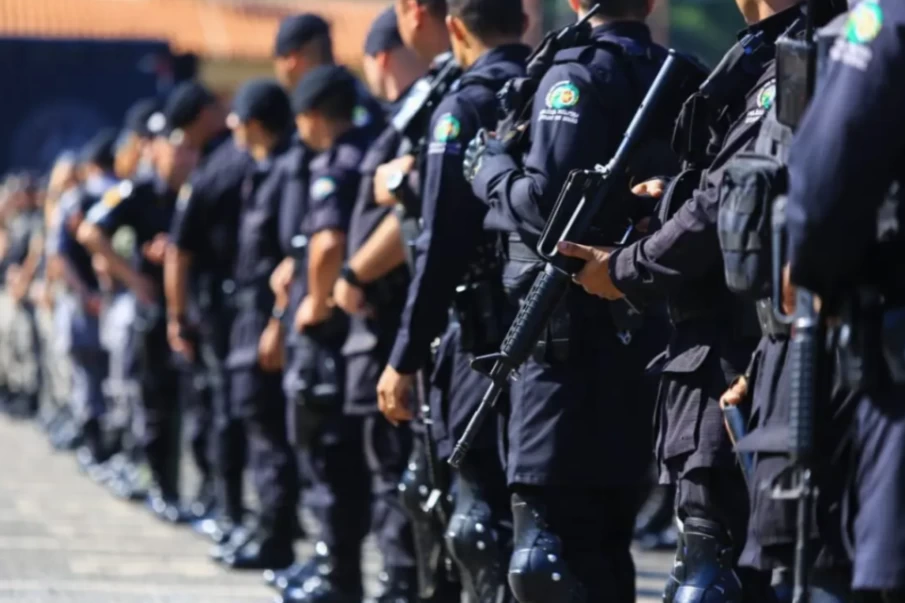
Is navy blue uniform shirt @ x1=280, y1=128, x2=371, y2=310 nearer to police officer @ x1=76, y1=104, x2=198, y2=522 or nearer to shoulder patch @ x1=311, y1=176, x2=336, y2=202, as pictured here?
shoulder patch @ x1=311, y1=176, x2=336, y2=202

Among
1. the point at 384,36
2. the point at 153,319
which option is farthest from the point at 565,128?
the point at 153,319

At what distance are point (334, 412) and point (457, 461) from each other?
2.44 meters

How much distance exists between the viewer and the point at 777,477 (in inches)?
154

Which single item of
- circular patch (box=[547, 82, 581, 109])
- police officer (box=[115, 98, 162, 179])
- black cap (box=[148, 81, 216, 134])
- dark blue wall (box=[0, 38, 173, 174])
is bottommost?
dark blue wall (box=[0, 38, 173, 174])

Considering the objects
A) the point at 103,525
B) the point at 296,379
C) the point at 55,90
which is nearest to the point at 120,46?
the point at 55,90

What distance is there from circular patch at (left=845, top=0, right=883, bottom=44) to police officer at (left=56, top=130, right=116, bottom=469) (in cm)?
1015

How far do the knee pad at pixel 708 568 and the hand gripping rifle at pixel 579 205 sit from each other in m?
0.71

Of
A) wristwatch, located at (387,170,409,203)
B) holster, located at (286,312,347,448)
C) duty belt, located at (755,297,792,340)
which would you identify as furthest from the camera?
holster, located at (286,312,347,448)

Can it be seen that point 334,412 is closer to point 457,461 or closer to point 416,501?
point 416,501

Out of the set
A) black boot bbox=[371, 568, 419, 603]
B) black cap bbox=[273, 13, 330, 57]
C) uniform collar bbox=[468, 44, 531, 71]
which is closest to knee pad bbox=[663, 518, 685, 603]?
uniform collar bbox=[468, 44, 531, 71]

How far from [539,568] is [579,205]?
3.15 ft

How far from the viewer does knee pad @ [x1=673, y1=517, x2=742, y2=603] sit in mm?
4688

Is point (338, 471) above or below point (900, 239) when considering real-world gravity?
below

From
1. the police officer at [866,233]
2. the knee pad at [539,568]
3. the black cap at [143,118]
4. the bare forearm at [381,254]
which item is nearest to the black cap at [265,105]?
the bare forearm at [381,254]
